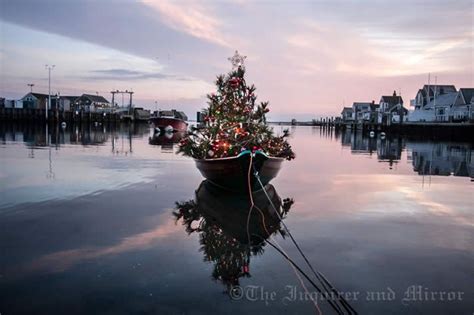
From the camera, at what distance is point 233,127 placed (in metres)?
11.3

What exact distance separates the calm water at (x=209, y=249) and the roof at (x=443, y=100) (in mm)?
65397

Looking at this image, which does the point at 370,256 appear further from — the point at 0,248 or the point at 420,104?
the point at 420,104

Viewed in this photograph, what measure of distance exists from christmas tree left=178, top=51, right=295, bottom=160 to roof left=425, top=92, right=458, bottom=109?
6709 cm

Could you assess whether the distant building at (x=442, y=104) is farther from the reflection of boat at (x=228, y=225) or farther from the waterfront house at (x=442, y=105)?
the reflection of boat at (x=228, y=225)

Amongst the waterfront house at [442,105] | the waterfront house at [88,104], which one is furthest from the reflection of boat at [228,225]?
the waterfront house at [88,104]

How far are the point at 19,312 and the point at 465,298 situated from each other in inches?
192

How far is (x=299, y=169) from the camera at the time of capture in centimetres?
1695

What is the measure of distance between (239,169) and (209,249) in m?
3.76

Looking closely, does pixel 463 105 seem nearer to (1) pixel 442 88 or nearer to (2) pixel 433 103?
(2) pixel 433 103

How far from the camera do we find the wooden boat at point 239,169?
9445 mm

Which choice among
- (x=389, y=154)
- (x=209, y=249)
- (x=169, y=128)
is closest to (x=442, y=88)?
(x=169, y=128)

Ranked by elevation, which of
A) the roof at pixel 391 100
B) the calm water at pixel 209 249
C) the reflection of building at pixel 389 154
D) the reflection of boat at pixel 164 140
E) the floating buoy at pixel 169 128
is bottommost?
the calm water at pixel 209 249

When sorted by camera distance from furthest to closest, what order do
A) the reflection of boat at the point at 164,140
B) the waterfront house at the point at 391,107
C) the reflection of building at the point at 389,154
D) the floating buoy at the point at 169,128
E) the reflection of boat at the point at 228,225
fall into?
1. the waterfront house at the point at 391,107
2. the floating buoy at the point at 169,128
3. the reflection of boat at the point at 164,140
4. the reflection of building at the point at 389,154
5. the reflection of boat at the point at 228,225

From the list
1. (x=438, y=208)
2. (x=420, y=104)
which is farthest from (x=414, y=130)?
(x=438, y=208)
